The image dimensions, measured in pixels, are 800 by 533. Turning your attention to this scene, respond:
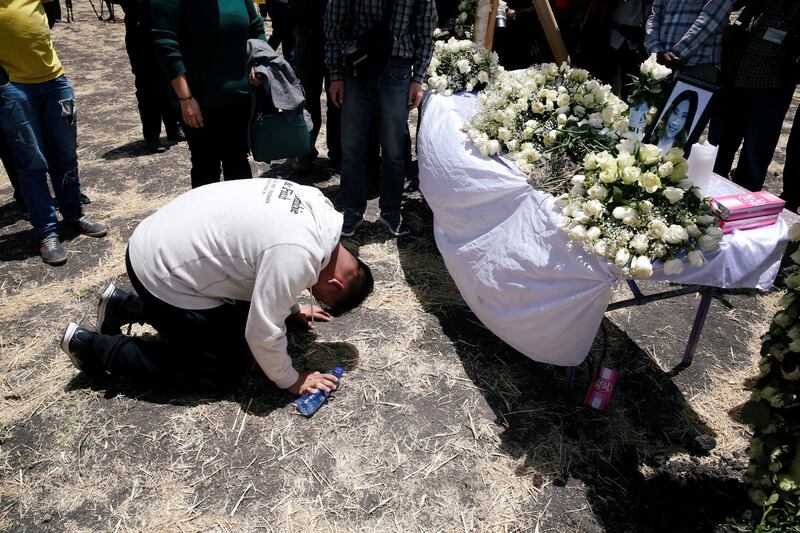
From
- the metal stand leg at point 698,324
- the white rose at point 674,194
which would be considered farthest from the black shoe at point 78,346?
the metal stand leg at point 698,324

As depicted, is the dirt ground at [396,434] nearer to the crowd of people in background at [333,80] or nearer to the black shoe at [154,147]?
the crowd of people in background at [333,80]

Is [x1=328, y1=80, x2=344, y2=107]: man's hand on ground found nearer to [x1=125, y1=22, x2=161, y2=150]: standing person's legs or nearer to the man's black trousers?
the man's black trousers

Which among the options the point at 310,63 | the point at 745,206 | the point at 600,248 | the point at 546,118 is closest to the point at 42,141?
the point at 310,63

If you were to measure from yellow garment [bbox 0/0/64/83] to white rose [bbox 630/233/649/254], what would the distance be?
12.0 ft

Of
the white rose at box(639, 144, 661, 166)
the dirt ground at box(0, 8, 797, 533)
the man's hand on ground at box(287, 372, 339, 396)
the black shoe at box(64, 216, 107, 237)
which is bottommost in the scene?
the dirt ground at box(0, 8, 797, 533)

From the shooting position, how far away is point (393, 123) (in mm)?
3906

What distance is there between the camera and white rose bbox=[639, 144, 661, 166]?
2439 millimetres

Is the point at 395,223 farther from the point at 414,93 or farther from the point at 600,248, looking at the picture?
the point at 600,248

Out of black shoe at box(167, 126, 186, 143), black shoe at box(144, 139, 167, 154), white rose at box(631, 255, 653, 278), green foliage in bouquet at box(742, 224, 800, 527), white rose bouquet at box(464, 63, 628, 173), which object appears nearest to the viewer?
green foliage in bouquet at box(742, 224, 800, 527)

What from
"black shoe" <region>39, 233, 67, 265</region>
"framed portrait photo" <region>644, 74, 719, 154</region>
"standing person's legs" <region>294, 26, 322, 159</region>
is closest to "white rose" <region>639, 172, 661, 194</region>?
"framed portrait photo" <region>644, 74, 719, 154</region>

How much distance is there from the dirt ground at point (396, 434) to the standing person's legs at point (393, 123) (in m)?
0.90

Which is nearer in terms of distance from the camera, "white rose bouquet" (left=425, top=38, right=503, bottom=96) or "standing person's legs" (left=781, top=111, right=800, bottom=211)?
"white rose bouquet" (left=425, top=38, right=503, bottom=96)

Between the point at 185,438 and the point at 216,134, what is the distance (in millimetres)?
1952

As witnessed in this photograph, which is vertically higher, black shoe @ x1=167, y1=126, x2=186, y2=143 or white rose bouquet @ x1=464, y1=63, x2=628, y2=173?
white rose bouquet @ x1=464, y1=63, x2=628, y2=173
